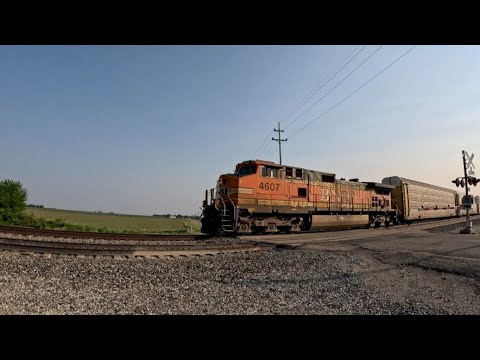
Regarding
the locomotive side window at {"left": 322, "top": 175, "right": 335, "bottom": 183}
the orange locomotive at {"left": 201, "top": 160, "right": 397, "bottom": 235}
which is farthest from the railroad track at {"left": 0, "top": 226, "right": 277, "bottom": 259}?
A: the locomotive side window at {"left": 322, "top": 175, "right": 335, "bottom": 183}

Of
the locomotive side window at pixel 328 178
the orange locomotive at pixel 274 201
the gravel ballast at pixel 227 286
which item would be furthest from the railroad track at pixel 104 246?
the locomotive side window at pixel 328 178

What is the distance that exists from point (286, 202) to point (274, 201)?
0.90m

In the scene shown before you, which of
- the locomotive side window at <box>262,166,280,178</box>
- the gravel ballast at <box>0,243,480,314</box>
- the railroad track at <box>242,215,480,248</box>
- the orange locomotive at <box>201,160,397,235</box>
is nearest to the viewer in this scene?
the gravel ballast at <box>0,243,480,314</box>

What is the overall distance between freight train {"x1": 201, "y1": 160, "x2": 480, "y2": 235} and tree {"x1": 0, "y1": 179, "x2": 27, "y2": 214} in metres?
14.6

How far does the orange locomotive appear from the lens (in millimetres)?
15414

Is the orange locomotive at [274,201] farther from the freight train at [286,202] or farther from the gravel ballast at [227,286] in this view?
the gravel ballast at [227,286]

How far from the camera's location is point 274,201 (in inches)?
647

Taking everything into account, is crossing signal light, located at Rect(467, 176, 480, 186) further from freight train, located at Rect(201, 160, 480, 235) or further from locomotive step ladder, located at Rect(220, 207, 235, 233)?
locomotive step ladder, located at Rect(220, 207, 235, 233)

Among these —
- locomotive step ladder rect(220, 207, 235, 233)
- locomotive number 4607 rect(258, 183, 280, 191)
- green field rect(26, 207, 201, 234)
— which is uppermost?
locomotive number 4607 rect(258, 183, 280, 191)

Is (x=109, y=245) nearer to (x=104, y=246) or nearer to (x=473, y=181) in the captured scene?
(x=104, y=246)
